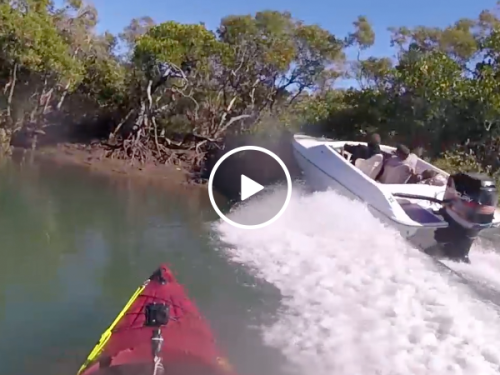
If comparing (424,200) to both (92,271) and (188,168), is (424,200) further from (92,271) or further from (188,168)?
(188,168)

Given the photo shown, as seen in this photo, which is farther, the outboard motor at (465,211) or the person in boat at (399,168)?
the person in boat at (399,168)

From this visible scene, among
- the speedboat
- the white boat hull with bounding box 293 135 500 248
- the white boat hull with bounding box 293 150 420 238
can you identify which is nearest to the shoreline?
the white boat hull with bounding box 293 150 420 238

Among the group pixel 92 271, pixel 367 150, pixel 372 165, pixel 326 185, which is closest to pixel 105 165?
pixel 326 185

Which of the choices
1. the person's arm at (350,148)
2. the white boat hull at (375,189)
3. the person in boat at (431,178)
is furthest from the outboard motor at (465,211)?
the person's arm at (350,148)

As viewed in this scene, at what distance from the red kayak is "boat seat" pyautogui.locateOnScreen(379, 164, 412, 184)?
512 cm

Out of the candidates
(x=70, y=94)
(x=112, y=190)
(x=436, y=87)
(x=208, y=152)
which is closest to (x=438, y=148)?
(x=436, y=87)

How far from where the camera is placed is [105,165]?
612 inches

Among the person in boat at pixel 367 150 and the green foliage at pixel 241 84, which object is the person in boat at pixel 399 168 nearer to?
the person in boat at pixel 367 150

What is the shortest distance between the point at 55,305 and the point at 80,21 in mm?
12504

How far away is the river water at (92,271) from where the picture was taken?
5270 millimetres

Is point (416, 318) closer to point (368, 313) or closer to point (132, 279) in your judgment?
point (368, 313)

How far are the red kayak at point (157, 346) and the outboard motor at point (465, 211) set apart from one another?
136 inches

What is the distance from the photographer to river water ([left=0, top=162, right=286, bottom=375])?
527 cm

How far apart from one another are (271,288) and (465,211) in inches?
91.4
